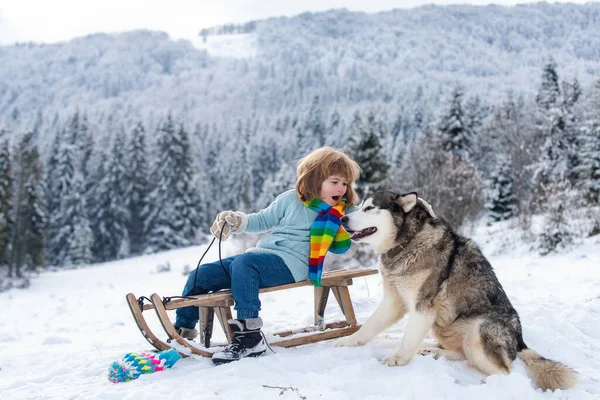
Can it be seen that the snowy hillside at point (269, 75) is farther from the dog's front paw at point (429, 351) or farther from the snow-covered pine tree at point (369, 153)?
the dog's front paw at point (429, 351)

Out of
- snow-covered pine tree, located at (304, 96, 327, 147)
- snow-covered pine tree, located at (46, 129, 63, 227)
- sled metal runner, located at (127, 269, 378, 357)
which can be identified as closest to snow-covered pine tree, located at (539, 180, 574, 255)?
sled metal runner, located at (127, 269, 378, 357)

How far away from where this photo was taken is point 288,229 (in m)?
4.53

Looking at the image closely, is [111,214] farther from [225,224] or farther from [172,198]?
[225,224]

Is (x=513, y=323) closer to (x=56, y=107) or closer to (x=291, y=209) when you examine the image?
(x=291, y=209)

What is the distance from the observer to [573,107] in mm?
29766

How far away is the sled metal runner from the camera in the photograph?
157 inches

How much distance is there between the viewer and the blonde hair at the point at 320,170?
4469mm

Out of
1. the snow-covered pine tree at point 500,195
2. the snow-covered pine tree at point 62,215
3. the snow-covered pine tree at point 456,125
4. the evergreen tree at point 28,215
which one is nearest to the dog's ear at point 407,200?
the snow-covered pine tree at point 500,195

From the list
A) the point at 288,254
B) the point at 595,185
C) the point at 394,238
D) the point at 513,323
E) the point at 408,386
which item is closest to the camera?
the point at 408,386

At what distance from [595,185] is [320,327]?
69.3ft

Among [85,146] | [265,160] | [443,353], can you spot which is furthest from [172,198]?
[443,353]

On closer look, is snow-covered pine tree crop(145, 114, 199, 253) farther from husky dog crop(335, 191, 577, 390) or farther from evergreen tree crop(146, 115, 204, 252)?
husky dog crop(335, 191, 577, 390)

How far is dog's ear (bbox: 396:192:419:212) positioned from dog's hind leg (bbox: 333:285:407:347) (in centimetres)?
67

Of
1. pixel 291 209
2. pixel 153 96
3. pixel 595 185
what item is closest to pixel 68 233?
pixel 595 185
